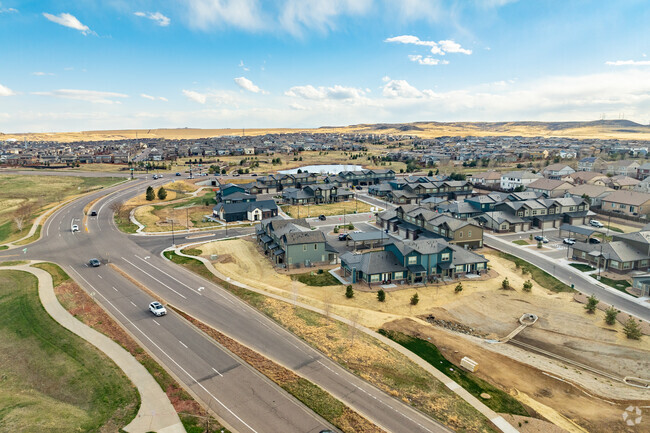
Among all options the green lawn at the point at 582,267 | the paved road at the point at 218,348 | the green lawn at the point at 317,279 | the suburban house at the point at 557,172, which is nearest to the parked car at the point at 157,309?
the paved road at the point at 218,348

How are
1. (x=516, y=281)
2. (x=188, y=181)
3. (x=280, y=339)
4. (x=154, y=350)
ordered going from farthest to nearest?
(x=188, y=181) < (x=516, y=281) < (x=280, y=339) < (x=154, y=350)

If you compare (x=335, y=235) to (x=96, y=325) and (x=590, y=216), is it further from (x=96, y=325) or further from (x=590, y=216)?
(x=590, y=216)

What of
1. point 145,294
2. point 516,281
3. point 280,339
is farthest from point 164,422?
point 516,281

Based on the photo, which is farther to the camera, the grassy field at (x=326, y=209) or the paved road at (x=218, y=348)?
the grassy field at (x=326, y=209)

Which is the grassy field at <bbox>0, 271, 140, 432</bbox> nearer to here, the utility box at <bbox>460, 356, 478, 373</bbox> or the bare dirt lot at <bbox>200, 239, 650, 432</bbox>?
the bare dirt lot at <bbox>200, 239, 650, 432</bbox>

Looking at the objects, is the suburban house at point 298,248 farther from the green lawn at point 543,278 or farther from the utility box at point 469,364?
the utility box at point 469,364

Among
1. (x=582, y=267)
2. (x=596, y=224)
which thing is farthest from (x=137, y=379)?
(x=596, y=224)
